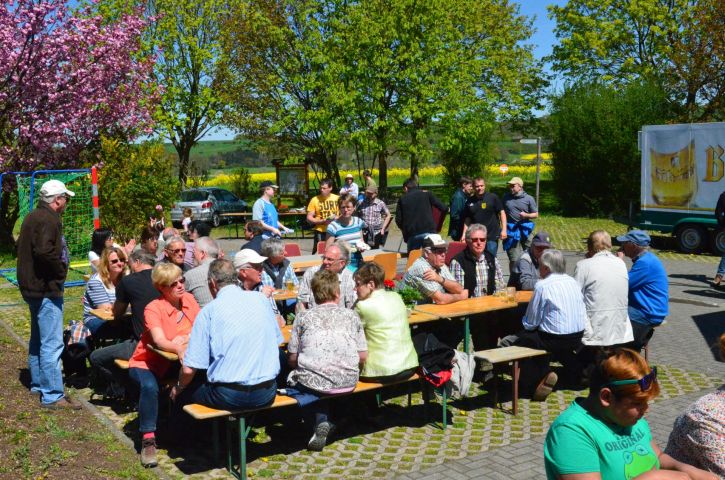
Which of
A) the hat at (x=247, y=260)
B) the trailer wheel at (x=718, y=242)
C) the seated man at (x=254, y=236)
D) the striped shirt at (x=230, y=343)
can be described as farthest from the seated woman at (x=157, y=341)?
the trailer wheel at (x=718, y=242)

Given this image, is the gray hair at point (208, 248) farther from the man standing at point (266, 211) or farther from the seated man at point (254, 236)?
the man standing at point (266, 211)

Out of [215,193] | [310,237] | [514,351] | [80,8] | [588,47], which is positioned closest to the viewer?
[514,351]

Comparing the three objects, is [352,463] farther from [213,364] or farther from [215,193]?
[215,193]

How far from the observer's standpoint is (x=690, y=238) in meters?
18.6

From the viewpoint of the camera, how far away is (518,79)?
3731 centimetres

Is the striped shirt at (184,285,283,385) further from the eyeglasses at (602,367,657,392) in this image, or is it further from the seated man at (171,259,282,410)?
the eyeglasses at (602,367,657,392)

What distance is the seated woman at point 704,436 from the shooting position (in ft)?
11.4

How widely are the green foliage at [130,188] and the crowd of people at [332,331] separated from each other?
8384 mm

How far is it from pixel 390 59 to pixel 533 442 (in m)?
23.1

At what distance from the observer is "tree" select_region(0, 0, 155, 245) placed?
65.4 ft

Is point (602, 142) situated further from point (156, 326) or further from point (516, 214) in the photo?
point (156, 326)

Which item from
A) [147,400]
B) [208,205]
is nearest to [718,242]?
[147,400]

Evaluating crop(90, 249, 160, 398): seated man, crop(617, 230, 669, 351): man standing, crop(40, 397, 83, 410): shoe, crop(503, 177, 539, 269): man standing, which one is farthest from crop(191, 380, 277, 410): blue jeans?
crop(503, 177, 539, 269): man standing

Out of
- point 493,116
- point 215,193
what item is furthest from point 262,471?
point 493,116
